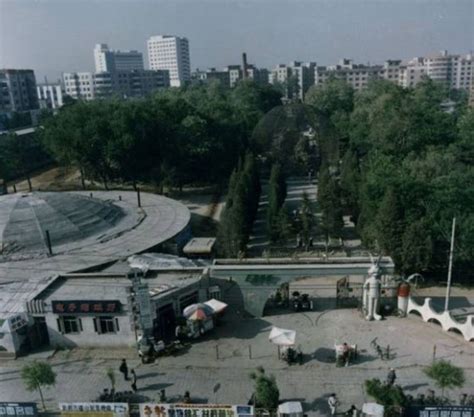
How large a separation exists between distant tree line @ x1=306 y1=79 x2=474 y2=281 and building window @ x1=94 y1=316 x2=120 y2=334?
1516cm

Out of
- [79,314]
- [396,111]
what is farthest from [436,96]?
[79,314]

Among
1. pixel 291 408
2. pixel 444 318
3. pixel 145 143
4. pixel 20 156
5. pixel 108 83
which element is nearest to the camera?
pixel 291 408

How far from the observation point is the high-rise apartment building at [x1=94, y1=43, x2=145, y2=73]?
569 feet

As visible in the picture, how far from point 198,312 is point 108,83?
127788 millimetres

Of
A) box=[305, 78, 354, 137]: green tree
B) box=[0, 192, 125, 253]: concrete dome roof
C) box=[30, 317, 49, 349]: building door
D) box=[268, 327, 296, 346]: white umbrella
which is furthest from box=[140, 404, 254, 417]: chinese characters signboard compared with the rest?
box=[305, 78, 354, 137]: green tree

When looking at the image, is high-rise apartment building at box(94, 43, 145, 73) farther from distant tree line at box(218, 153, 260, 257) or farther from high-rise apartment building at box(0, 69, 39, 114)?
distant tree line at box(218, 153, 260, 257)

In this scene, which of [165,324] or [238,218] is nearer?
[165,324]

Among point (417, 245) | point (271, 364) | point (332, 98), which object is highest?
point (332, 98)

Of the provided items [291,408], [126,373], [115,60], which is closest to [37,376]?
[126,373]

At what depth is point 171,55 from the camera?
184 metres

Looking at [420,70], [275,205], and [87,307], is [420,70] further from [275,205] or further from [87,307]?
[87,307]

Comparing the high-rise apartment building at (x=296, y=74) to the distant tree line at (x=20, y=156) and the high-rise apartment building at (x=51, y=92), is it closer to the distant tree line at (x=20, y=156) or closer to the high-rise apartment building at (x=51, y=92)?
the high-rise apartment building at (x=51, y=92)

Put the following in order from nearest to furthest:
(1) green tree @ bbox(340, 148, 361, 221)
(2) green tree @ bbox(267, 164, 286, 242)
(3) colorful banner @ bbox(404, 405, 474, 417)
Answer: (3) colorful banner @ bbox(404, 405, 474, 417), (2) green tree @ bbox(267, 164, 286, 242), (1) green tree @ bbox(340, 148, 361, 221)

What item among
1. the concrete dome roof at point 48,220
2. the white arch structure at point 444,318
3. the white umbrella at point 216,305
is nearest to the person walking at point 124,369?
the white umbrella at point 216,305
